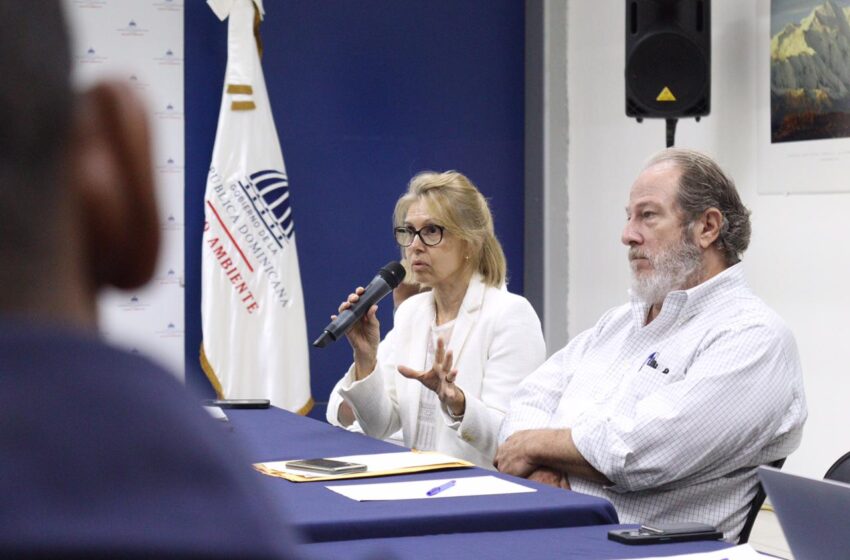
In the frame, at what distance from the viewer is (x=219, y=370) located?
5379 mm

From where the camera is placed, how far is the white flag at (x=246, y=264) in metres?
5.38

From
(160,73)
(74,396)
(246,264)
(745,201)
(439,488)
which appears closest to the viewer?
(74,396)

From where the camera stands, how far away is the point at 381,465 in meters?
2.38

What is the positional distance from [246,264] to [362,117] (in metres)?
1.07

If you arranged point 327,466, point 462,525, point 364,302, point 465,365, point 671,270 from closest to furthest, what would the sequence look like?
1. point 462,525
2. point 327,466
3. point 671,270
4. point 364,302
5. point 465,365

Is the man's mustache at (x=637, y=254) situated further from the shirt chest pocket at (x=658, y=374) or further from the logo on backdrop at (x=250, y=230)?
the logo on backdrop at (x=250, y=230)

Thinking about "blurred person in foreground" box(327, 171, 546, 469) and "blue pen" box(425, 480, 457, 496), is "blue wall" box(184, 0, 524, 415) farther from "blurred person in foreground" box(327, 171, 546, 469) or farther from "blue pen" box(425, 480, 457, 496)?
"blue pen" box(425, 480, 457, 496)

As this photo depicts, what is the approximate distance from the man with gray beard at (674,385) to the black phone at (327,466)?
502 mm

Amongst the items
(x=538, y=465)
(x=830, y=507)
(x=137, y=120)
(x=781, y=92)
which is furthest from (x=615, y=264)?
(x=137, y=120)

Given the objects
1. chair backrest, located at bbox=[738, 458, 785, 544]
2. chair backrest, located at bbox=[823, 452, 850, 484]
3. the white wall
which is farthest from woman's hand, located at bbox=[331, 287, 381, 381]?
the white wall

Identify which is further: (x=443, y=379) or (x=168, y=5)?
(x=168, y=5)

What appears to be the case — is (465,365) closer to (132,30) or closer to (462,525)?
(462,525)

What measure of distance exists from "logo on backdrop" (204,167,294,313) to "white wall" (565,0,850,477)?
5.02 feet

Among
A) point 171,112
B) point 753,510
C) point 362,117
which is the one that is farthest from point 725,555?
point 362,117
